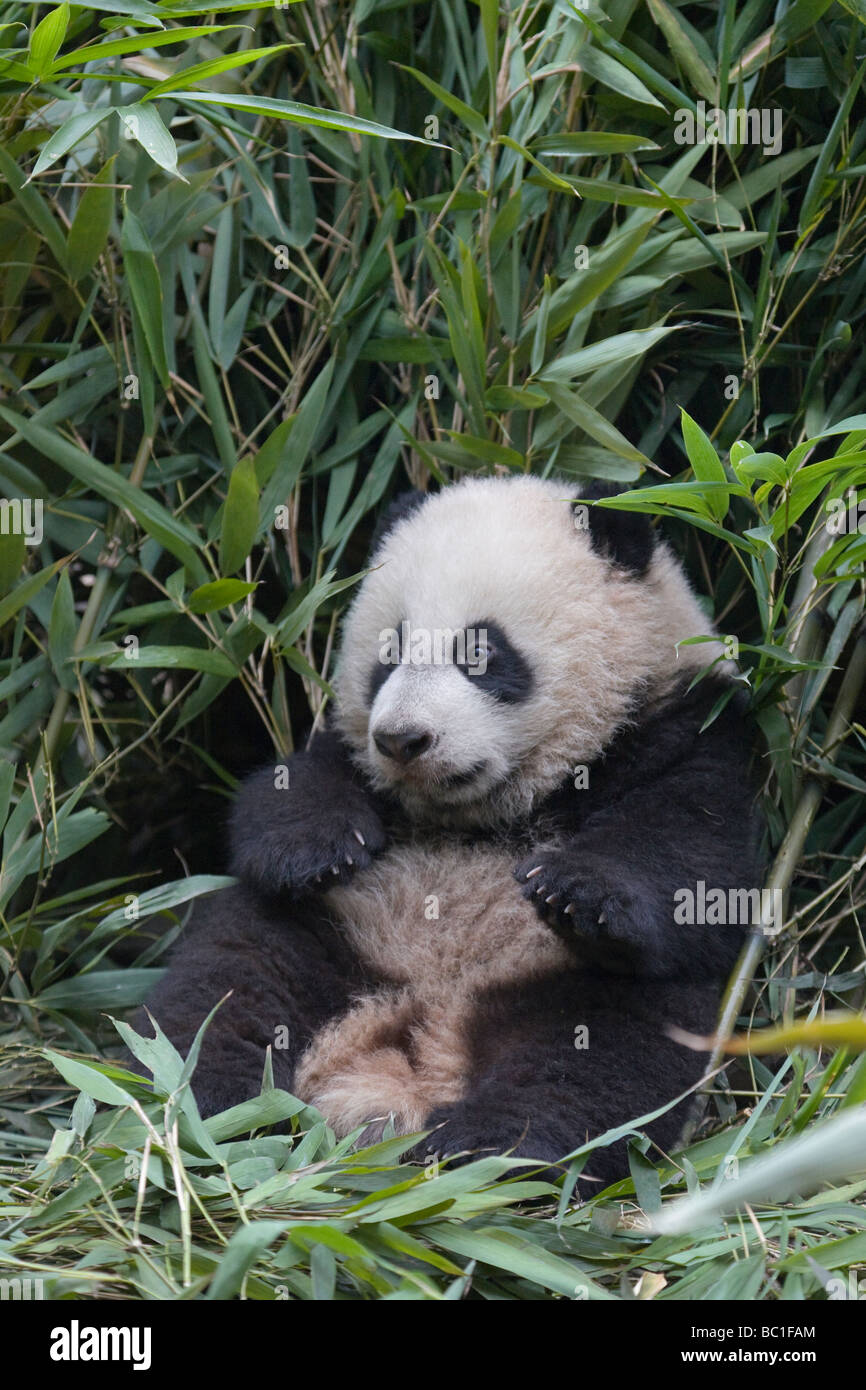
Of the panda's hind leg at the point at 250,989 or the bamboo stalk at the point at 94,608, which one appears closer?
the panda's hind leg at the point at 250,989

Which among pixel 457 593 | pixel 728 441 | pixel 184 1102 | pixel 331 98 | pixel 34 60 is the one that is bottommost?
pixel 184 1102

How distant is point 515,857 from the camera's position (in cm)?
291

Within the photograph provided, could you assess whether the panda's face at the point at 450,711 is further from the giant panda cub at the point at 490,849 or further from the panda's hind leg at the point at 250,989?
the panda's hind leg at the point at 250,989

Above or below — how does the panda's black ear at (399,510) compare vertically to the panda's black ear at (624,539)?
above

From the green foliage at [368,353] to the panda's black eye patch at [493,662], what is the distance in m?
0.34

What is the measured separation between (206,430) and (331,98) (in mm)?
935

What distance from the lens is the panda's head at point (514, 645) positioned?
2812 millimetres

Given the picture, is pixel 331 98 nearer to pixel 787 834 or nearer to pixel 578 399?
pixel 578 399

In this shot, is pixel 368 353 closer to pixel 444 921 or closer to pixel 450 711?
pixel 450 711

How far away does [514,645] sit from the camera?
2.92 metres

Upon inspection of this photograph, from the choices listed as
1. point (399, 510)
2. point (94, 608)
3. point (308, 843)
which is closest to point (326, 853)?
point (308, 843)

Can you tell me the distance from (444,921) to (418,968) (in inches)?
4.5

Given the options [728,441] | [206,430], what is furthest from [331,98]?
[728,441]

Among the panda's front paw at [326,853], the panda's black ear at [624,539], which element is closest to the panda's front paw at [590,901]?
the panda's front paw at [326,853]
